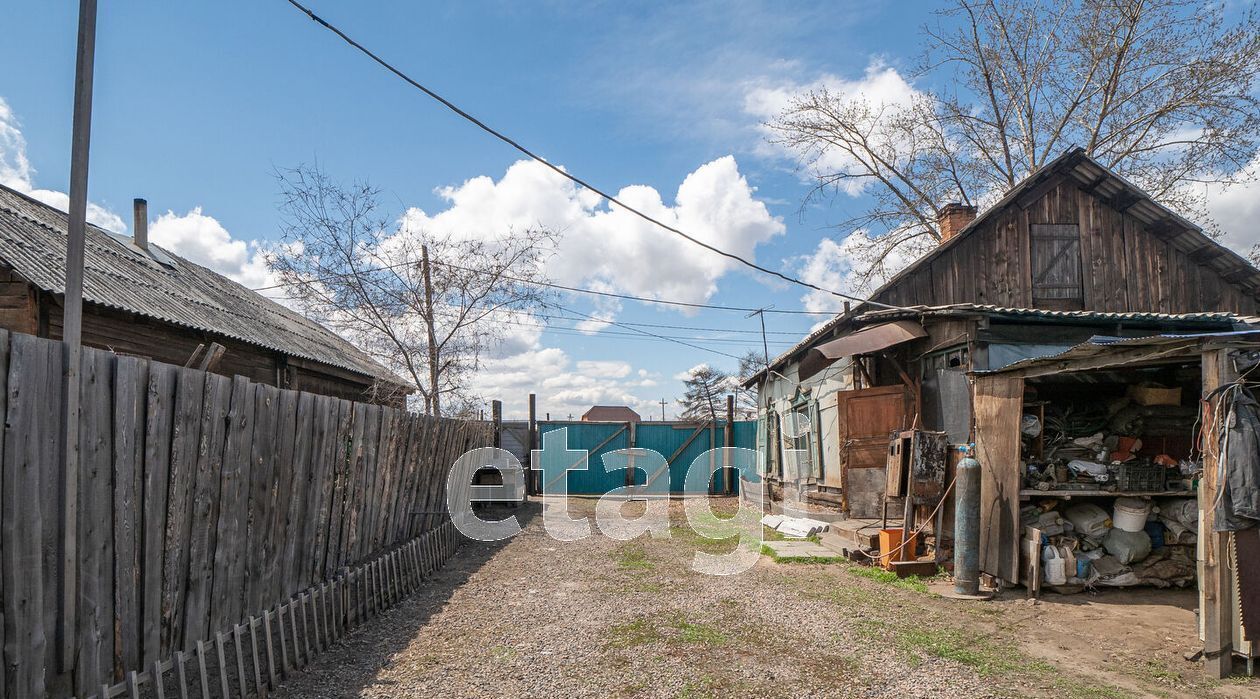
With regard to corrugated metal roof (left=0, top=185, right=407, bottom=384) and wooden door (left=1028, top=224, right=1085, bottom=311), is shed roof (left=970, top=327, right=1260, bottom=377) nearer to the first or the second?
wooden door (left=1028, top=224, right=1085, bottom=311)

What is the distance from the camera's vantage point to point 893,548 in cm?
890

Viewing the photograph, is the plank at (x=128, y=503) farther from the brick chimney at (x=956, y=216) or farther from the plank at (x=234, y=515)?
the brick chimney at (x=956, y=216)

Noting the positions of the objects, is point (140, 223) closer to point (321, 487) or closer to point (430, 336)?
point (430, 336)

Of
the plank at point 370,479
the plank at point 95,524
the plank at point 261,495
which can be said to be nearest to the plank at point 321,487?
the plank at point 261,495

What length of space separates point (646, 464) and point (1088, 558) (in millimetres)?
12129

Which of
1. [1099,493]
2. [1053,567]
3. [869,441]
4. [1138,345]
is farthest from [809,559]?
[1138,345]

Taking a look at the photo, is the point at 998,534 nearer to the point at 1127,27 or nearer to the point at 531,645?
the point at 531,645

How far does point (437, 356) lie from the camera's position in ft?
55.8

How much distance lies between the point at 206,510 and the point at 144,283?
803cm

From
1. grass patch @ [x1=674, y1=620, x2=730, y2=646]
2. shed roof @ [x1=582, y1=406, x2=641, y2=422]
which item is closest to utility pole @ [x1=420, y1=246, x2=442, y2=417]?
grass patch @ [x1=674, y1=620, x2=730, y2=646]

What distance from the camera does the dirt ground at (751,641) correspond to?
4.88 metres

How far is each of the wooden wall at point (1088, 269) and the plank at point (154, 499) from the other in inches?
460

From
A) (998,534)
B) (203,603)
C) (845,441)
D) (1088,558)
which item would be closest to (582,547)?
(845,441)

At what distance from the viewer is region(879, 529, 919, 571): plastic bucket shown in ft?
28.9
